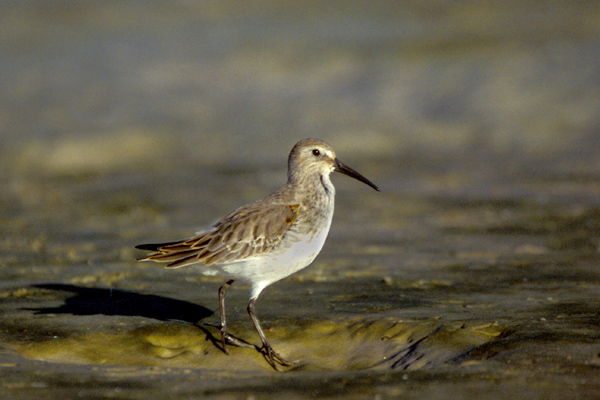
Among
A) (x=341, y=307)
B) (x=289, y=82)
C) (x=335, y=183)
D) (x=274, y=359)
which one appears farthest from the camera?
(x=289, y=82)

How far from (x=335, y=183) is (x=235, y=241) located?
6.48 meters

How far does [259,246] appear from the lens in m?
5.25

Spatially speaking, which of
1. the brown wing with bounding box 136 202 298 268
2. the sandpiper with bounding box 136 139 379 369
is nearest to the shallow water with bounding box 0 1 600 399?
the sandpiper with bounding box 136 139 379 369

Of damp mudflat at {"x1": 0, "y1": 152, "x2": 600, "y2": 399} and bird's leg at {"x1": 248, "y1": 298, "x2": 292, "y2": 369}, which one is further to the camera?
bird's leg at {"x1": 248, "y1": 298, "x2": 292, "y2": 369}

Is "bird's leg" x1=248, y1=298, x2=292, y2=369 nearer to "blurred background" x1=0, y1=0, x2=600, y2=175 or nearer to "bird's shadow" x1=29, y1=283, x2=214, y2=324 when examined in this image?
"bird's shadow" x1=29, y1=283, x2=214, y2=324

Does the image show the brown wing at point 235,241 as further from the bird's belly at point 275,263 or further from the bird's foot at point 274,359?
the bird's foot at point 274,359

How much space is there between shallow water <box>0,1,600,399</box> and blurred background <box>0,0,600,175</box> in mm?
66

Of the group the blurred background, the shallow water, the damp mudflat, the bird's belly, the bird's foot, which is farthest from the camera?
the blurred background

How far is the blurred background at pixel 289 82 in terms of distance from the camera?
14.1 m

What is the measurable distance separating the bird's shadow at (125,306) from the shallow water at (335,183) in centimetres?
3

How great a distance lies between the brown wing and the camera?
206 inches

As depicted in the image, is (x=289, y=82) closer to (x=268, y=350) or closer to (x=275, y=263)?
(x=275, y=263)

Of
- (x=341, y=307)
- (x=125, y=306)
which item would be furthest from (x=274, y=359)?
(x=125, y=306)

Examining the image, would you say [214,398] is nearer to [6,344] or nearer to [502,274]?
[6,344]
